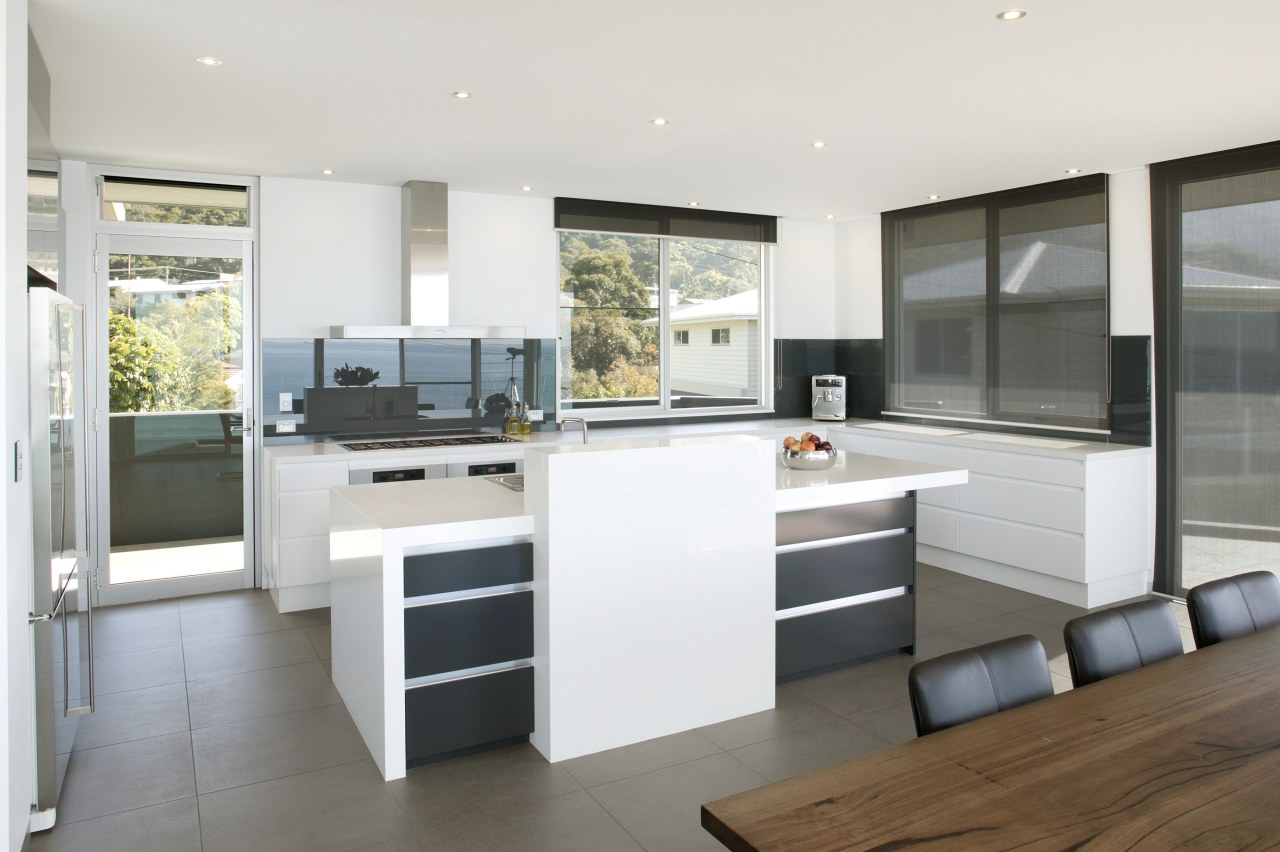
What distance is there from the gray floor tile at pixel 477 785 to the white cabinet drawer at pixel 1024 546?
341 cm

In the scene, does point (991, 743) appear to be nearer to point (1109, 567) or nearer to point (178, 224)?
point (1109, 567)

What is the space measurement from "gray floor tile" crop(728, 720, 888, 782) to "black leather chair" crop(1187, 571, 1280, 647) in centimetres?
124

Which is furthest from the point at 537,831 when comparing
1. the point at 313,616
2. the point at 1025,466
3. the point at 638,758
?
the point at 1025,466

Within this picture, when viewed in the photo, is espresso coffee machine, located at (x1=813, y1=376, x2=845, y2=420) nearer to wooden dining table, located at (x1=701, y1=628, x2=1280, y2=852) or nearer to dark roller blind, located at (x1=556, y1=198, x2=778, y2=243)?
dark roller blind, located at (x1=556, y1=198, x2=778, y2=243)

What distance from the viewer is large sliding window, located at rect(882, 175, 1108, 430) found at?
5652 mm

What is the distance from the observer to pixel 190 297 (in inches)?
213

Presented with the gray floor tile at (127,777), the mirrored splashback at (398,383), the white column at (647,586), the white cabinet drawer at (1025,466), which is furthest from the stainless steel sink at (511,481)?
the white cabinet drawer at (1025,466)

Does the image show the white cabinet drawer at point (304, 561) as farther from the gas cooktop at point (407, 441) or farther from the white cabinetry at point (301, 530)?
the gas cooktop at point (407, 441)

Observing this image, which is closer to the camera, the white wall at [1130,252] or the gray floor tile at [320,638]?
the gray floor tile at [320,638]

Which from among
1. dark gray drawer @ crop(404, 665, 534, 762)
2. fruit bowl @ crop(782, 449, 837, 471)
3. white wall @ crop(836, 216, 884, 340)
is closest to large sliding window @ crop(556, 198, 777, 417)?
white wall @ crop(836, 216, 884, 340)

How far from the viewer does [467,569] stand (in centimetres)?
318

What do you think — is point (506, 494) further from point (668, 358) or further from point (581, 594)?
point (668, 358)

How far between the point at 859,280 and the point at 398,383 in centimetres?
374

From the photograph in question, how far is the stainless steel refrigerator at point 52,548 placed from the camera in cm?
267
